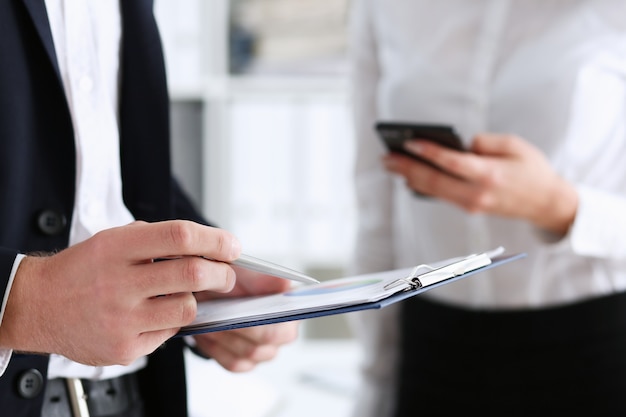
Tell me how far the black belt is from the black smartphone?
0.46 m

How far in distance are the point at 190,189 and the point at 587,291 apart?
4.63 ft

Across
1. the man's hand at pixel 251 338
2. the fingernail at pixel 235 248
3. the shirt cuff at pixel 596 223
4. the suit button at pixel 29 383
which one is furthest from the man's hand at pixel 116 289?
the shirt cuff at pixel 596 223

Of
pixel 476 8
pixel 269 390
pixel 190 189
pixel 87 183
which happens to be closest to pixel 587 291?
pixel 476 8

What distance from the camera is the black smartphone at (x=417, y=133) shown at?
2.99ft

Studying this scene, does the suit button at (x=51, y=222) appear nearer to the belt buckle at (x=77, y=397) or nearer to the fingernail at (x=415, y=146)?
the belt buckle at (x=77, y=397)

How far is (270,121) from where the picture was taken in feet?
7.00

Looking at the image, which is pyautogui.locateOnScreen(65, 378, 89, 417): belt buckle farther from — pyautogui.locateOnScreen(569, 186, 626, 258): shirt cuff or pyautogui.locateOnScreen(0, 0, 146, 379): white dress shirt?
pyautogui.locateOnScreen(569, 186, 626, 258): shirt cuff

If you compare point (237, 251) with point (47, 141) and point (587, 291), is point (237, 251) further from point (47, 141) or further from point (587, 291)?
point (587, 291)

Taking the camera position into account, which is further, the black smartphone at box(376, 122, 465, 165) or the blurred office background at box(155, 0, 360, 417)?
the blurred office background at box(155, 0, 360, 417)

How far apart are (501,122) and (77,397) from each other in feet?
2.48

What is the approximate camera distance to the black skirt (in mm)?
1015

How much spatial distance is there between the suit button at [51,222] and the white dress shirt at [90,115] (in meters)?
0.03

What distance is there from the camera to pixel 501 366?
1063 millimetres

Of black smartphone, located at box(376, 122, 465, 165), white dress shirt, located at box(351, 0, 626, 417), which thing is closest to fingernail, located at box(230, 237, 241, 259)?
black smartphone, located at box(376, 122, 465, 165)
